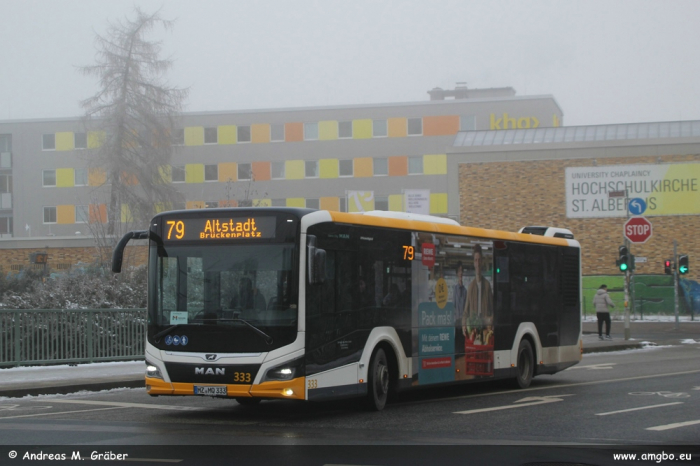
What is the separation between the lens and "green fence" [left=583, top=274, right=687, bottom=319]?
157 feet

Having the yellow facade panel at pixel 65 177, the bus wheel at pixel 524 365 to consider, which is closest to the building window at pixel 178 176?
the yellow facade panel at pixel 65 177

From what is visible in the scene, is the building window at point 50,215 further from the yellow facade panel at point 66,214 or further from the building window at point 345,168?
the building window at point 345,168

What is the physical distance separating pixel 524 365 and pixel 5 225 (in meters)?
64.9

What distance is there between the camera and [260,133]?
7138cm

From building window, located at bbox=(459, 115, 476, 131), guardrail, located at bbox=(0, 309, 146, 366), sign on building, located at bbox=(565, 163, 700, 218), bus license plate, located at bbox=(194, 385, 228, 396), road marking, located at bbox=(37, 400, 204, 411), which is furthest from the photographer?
building window, located at bbox=(459, 115, 476, 131)

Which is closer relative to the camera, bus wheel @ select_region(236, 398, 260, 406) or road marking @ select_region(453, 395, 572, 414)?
road marking @ select_region(453, 395, 572, 414)

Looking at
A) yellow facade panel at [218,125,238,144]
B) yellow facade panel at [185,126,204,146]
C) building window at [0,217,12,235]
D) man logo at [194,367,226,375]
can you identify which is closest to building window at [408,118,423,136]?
yellow facade panel at [218,125,238,144]

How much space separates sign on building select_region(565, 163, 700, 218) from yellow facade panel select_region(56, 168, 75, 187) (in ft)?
132

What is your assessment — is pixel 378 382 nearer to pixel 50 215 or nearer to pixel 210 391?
pixel 210 391

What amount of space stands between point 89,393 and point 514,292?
7641 mm

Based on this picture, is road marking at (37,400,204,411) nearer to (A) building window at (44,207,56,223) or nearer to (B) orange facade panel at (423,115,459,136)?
(B) orange facade panel at (423,115,459,136)

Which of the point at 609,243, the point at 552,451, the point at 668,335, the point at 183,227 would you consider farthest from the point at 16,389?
the point at 609,243

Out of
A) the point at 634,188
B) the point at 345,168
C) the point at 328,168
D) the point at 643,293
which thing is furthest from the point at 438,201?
the point at 643,293

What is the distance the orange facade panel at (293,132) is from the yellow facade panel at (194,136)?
6.41 meters
